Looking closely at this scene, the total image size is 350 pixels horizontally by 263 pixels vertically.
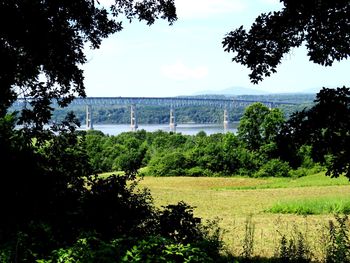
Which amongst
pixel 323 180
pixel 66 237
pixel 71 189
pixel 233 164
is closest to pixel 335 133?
pixel 66 237

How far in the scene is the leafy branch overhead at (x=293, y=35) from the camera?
24.0 ft

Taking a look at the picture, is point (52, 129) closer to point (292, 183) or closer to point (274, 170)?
point (292, 183)

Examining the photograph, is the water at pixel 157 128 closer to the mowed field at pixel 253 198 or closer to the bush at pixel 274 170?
the bush at pixel 274 170

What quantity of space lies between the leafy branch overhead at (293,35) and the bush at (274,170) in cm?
6151

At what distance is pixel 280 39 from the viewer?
8.42 meters

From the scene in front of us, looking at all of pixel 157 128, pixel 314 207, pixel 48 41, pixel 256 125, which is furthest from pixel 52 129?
pixel 157 128

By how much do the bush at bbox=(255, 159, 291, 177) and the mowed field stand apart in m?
3.24

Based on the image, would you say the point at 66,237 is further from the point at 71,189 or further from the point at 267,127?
the point at 267,127

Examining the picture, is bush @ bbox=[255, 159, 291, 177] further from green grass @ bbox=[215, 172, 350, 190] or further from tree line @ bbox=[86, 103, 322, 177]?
green grass @ bbox=[215, 172, 350, 190]

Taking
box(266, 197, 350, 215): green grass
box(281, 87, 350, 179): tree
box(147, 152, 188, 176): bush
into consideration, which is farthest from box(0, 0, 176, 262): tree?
box(147, 152, 188, 176): bush

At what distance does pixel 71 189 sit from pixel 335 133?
5.10 metres

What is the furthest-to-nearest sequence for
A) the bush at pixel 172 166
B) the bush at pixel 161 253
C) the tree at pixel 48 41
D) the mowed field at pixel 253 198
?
the bush at pixel 172 166 → the mowed field at pixel 253 198 → the tree at pixel 48 41 → the bush at pixel 161 253

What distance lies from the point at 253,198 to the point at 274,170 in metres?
25.5

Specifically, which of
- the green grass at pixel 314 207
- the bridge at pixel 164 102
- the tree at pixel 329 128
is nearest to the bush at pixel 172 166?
the green grass at pixel 314 207
